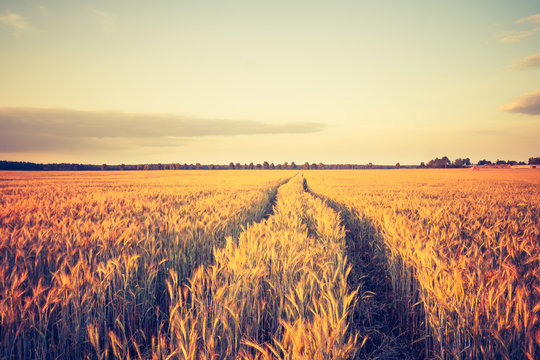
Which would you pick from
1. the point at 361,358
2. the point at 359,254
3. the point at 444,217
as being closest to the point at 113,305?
the point at 361,358

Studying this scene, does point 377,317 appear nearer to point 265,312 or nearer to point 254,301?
point 265,312

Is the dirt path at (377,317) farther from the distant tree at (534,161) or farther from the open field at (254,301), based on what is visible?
the distant tree at (534,161)

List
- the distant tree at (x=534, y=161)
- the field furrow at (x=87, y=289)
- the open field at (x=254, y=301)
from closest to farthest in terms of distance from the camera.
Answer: the open field at (x=254, y=301) → the field furrow at (x=87, y=289) → the distant tree at (x=534, y=161)

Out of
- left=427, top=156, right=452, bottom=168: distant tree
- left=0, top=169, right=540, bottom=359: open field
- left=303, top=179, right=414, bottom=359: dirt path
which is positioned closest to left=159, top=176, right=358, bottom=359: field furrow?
Result: left=0, top=169, right=540, bottom=359: open field

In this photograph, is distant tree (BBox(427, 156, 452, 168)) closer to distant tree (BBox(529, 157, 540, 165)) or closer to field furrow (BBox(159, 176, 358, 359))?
distant tree (BBox(529, 157, 540, 165))

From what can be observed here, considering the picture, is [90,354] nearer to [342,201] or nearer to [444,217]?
[444,217]

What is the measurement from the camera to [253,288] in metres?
2.62

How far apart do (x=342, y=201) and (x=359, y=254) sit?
5.37 meters

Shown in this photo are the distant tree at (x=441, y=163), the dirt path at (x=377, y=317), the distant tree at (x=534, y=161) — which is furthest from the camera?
the distant tree at (x=441, y=163)

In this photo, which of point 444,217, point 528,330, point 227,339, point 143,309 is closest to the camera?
point 528,330

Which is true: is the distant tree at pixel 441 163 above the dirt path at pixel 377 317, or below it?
above

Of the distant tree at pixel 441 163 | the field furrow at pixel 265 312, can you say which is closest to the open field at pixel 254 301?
the field furrow at pixel 265 312

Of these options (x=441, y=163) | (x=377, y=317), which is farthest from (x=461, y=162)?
(x=377, y=317)

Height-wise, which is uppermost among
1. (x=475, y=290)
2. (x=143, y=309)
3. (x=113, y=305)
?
(x=475, y=290)
